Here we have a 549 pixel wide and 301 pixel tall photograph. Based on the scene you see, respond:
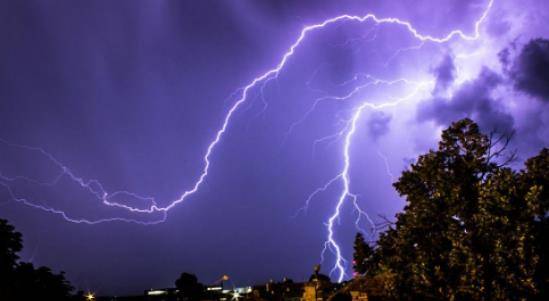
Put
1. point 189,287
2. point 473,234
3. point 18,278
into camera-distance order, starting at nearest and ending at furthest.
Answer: point 473,234
point 18,278
point 189,287

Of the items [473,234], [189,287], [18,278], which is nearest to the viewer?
[473,234]

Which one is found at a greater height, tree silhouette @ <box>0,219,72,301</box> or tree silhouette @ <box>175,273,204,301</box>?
tree silhouette @ <box>175,273,204,301</box>

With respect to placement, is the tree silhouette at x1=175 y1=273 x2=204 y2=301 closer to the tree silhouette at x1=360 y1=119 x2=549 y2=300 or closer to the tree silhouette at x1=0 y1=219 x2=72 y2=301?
the tree silhouette at x1=0 y1=219 x2=72 y2=301

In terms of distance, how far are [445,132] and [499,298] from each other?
5010mm

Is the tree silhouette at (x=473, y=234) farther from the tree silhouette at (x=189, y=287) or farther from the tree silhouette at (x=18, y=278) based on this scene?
the tree silhouette at (x=189, y=287)

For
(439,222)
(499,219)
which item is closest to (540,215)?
(499,219)

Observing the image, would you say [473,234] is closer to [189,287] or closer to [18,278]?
[18,278]

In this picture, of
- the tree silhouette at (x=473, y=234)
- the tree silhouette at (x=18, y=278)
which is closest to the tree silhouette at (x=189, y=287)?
the tree silhouette at (x=18, y=278)

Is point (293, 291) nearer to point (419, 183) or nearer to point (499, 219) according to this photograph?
point (419, 183)

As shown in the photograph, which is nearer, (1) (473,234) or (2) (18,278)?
(1) (473,234)

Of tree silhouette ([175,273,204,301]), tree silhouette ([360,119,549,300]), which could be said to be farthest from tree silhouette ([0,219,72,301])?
tree silhouette ([175,273,204,301])

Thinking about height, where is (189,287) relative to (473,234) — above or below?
above

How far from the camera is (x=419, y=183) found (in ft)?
39.2

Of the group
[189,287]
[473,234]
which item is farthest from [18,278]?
[189,287]
